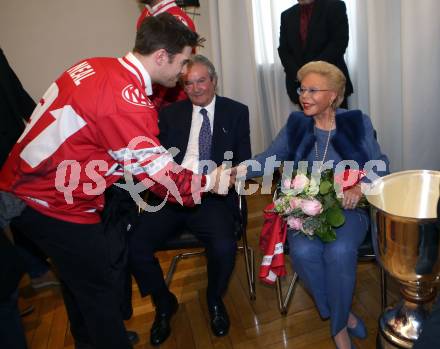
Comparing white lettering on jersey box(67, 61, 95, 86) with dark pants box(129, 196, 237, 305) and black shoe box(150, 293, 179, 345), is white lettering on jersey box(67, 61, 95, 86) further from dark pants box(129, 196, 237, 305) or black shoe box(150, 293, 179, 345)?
black shoe box(150, 293, 179, 345)

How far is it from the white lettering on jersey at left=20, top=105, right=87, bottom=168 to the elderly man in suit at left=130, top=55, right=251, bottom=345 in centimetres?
75

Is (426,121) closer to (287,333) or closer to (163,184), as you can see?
(287,333)

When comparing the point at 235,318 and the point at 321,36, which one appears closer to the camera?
the point at 235,318

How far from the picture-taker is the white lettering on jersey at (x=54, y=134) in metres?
1.35

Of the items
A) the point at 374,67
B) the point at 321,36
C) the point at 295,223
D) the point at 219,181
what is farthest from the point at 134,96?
the point at 374,67

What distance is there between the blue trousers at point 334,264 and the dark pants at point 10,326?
1.21m

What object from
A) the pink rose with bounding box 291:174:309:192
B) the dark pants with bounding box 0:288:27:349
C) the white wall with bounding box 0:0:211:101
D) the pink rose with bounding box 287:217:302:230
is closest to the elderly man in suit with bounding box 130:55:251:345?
the pink rose with bounding box 287:217:302:230

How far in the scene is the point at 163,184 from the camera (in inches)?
58.0

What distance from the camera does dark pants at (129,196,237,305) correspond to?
1.97 meters

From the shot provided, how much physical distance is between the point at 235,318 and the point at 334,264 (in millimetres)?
701

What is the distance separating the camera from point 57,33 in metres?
3.54

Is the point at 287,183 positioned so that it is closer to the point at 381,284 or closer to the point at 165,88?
the point at 381,284

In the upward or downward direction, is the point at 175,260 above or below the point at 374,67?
below

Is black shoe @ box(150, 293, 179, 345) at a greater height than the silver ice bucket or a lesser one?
lesser
